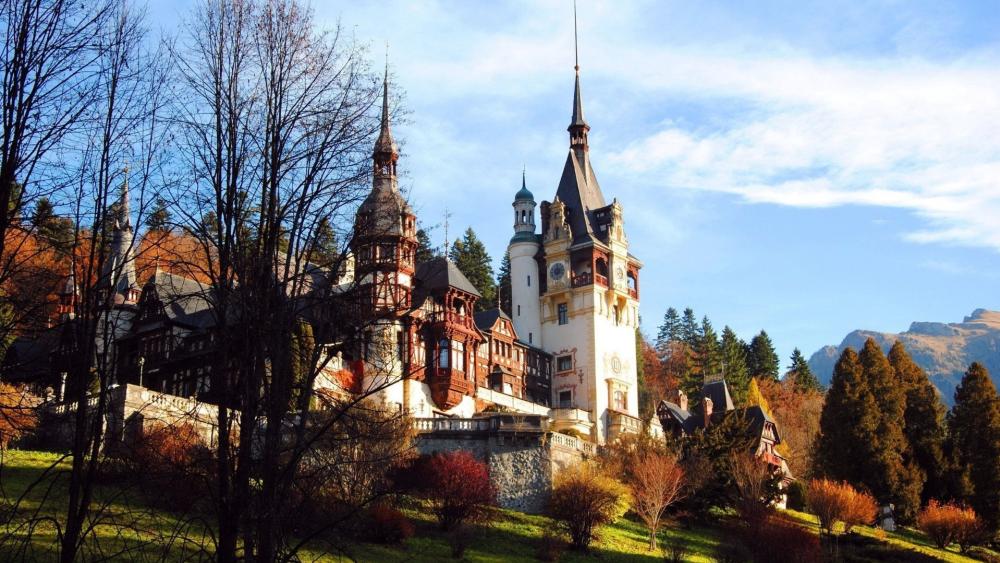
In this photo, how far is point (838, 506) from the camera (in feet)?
173

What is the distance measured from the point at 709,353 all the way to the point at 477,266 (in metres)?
24.3

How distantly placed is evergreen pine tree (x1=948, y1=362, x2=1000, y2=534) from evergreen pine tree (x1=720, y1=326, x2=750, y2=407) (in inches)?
987

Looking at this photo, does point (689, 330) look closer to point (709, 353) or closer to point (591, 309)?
point (709, 353)

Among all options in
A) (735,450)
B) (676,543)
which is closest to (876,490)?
(735,450)

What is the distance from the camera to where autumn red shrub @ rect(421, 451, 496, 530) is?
44719 mm

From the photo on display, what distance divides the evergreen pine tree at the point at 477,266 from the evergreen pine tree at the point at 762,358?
1192 inches

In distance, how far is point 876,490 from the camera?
6116 centimetres

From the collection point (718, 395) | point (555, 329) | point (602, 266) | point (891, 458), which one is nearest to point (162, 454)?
point (891, 458)

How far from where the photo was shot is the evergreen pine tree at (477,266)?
84375 mm

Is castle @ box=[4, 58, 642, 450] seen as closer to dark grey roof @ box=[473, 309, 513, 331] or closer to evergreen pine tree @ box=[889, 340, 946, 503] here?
dark grey roof @ box=[473, 309, 513, 331]

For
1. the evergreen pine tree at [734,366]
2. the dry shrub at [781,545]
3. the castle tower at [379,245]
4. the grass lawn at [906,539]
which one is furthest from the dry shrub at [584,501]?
the evergreen pine tree at [734,366]

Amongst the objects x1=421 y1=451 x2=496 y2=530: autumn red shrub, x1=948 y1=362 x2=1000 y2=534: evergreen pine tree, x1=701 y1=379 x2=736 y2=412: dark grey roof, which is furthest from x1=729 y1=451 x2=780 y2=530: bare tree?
x1=701 y1=379 x2=736 y2=412: dark grey roof

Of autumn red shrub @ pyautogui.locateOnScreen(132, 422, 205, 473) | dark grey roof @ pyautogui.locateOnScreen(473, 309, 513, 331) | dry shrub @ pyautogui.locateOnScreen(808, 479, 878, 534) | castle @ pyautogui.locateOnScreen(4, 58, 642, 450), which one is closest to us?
autumn red shrub @ pyautogui.locateOnScreen(132, 422, 205, 473)

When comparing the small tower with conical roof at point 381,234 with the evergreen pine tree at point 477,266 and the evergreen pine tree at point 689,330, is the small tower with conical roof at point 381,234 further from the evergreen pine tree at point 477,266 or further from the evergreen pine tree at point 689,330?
the evergreen pine tree at point 689,330
